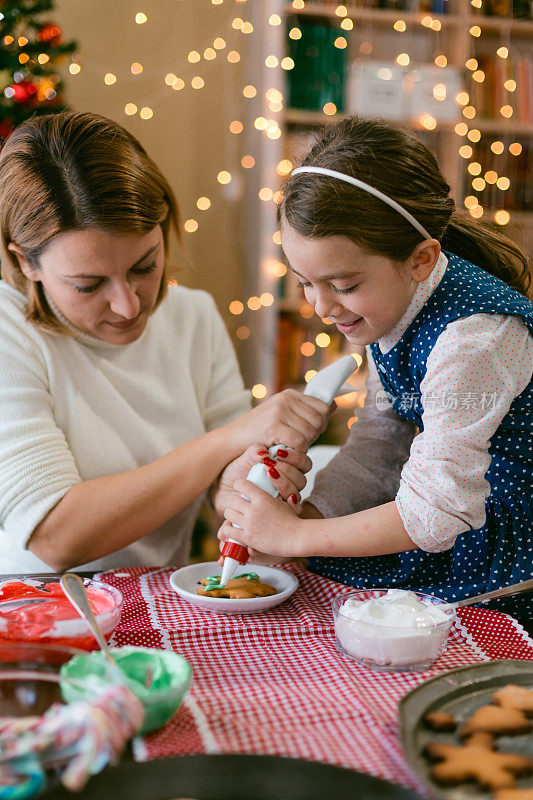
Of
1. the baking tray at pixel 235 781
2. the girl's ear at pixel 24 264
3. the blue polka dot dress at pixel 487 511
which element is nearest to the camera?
the baking tray at pixel 235 781

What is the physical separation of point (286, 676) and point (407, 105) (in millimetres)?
2926

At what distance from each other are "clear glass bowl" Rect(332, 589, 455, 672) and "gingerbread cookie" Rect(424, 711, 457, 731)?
0.42 ft

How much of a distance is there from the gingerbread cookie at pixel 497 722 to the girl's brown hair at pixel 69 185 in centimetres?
87

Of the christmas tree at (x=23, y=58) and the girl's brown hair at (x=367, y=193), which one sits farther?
the christmas tree at (x=23, y=58)

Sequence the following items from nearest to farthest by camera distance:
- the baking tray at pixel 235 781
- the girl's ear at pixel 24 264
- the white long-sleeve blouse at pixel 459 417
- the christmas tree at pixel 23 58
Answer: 1. the baking tray at pixel 235 781
2. the white long-sleeve blouse at pixel 459 417
3. the girl's ear at pixel 24 264
4. the christmas tree at pixel 23 58

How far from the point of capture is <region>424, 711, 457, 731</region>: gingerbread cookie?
67cm

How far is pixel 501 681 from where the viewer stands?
2.51 feet

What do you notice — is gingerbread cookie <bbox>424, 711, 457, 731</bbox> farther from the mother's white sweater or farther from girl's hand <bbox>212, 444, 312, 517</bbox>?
the mother's white sweater

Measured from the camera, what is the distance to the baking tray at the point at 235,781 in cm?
56

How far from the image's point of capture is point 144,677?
2.41 feet

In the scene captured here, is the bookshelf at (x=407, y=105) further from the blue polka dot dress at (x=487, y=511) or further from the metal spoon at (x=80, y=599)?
the metal spoon at (x=80, y=599)

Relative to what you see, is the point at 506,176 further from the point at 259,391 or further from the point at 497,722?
the point at 497,722

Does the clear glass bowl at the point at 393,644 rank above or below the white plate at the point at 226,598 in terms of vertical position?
above

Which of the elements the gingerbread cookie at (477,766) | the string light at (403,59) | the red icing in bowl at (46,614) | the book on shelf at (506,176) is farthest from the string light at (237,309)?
the gingerbread cookie at (477,766)
